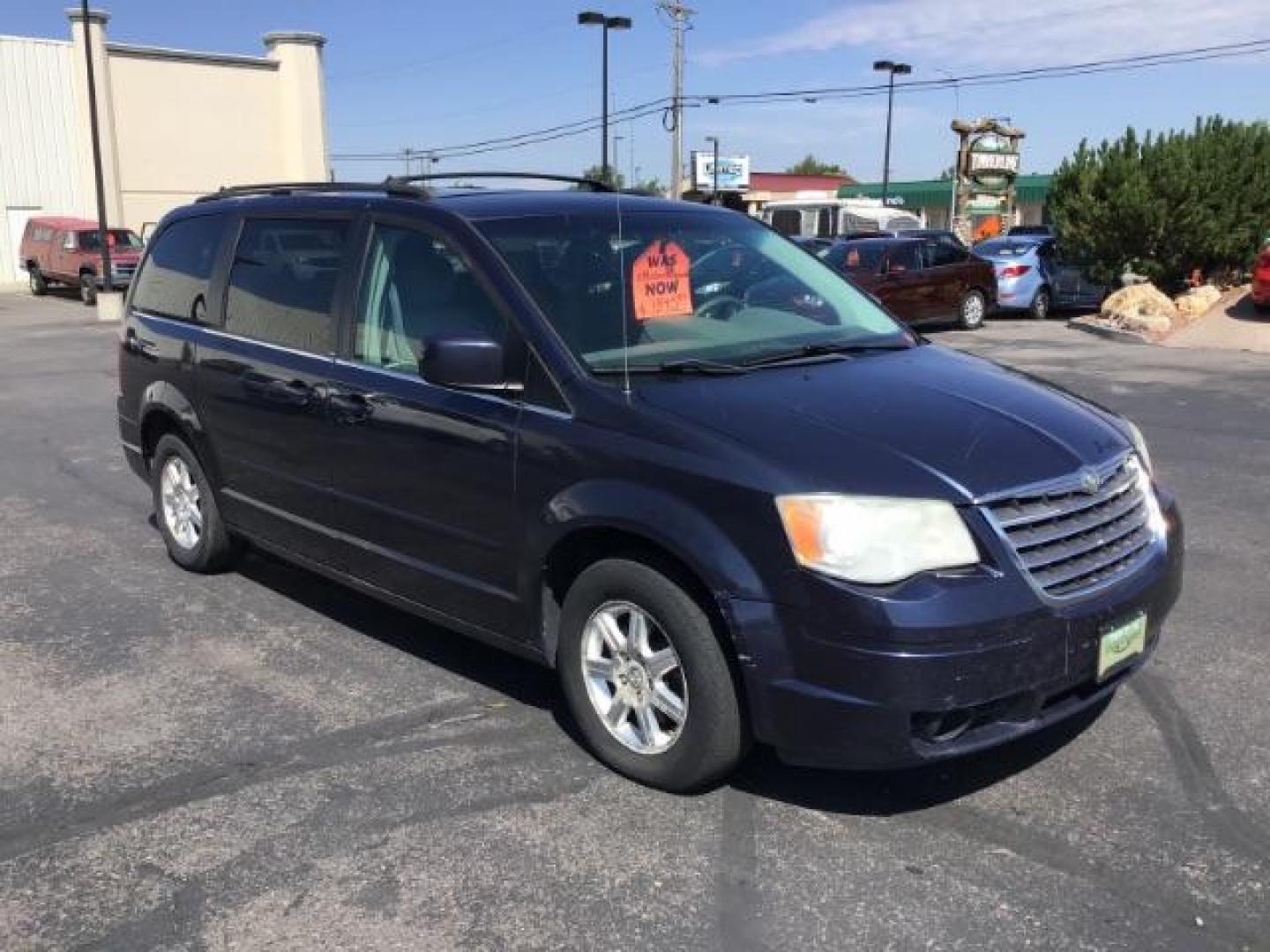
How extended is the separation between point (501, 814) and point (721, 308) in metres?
1.95

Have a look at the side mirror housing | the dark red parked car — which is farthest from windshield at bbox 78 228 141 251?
the side mirror housing

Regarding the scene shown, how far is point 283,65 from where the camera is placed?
40000mm

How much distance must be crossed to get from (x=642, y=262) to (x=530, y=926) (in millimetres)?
2295

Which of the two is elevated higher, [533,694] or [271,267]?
[271,267]

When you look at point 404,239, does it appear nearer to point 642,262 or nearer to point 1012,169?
point 642,262

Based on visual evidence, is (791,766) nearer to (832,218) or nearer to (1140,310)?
(1140,310)

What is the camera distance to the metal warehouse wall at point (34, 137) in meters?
35.2

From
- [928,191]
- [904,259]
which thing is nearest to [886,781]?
[904,259]

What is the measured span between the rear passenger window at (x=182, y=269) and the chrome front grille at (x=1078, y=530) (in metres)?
3.86

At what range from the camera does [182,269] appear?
5.77 m

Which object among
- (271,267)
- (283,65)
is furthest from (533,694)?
(283,65)

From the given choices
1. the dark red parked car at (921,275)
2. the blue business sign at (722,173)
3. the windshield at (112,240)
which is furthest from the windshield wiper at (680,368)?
the blue business sign at (722,173)

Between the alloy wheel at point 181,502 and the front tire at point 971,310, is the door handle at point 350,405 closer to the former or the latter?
the alloy wheel at point 181,502

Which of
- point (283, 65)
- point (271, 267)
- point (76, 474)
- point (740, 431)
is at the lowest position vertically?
point (76, 474)
